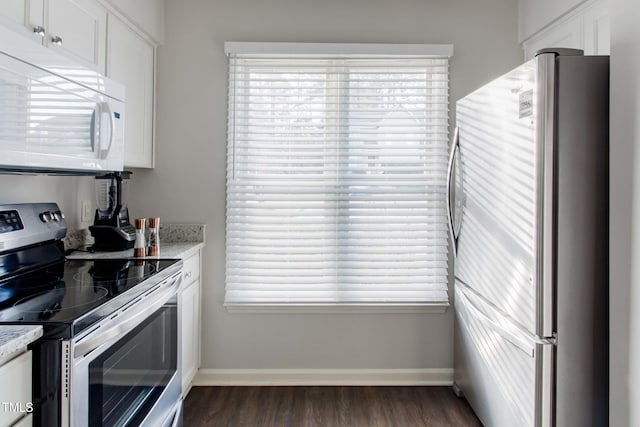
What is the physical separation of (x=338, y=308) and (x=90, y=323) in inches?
66.7

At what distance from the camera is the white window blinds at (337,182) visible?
8.52 ft

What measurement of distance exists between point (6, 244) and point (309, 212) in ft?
5.06

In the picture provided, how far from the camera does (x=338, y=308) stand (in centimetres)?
263

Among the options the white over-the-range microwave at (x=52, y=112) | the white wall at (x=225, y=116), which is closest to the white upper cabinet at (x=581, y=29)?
the white wall at (x=225, y=116)

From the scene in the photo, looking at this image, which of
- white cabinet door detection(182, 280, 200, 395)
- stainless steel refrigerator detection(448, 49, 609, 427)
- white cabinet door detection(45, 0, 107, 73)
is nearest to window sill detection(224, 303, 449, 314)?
white cabinet door detection(182, 280, 200, 395)

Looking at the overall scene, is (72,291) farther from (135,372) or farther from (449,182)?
(449,182)

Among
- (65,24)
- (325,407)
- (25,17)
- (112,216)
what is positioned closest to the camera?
(25,17)

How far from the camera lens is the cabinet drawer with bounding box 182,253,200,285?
2229mm

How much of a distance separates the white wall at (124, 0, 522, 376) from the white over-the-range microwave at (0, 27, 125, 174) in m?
0.82

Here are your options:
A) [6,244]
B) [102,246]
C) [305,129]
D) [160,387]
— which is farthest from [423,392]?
[6,244]

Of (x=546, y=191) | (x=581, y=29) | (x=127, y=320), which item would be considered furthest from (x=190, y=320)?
(x=581, y=29)

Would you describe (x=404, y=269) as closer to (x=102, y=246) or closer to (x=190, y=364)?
(x=190, y=364)

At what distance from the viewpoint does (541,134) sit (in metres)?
1.53

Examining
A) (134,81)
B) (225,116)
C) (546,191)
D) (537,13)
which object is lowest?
(546,191)
